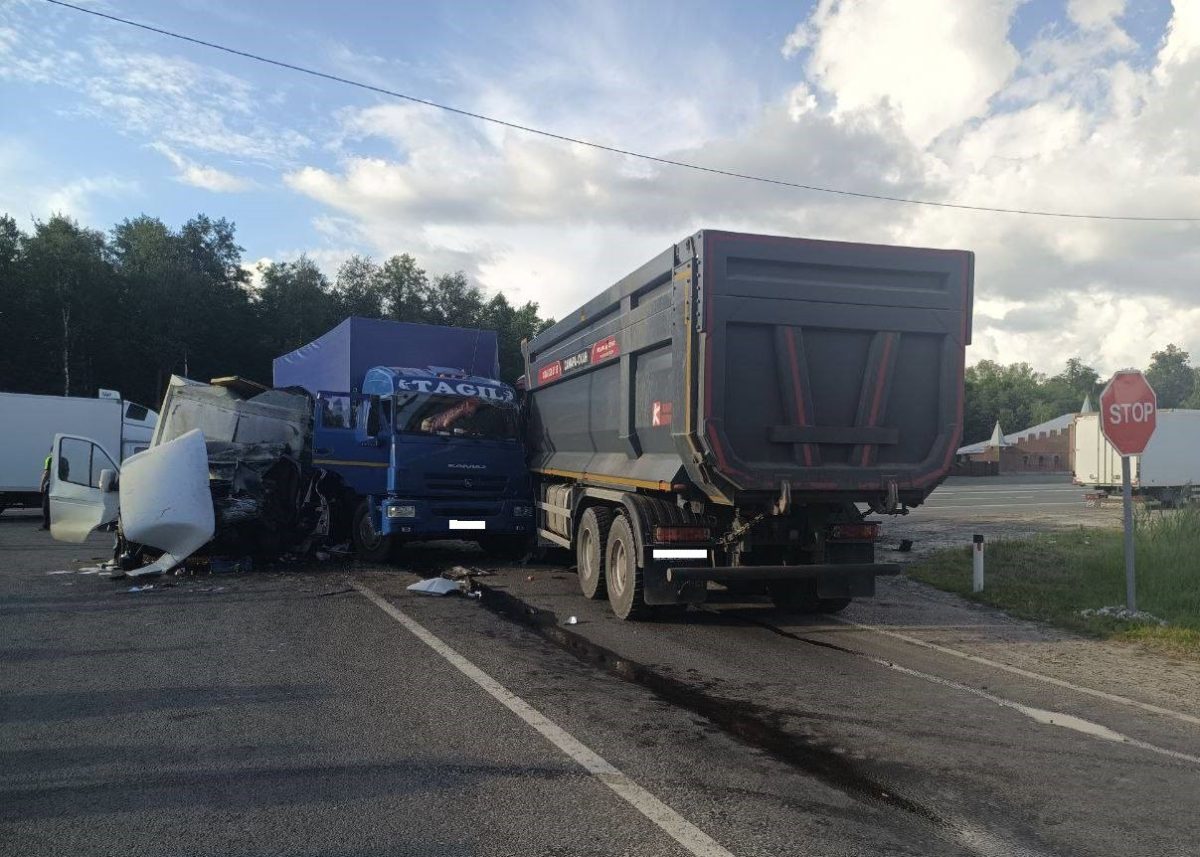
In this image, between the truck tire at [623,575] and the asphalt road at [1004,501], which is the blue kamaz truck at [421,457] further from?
the asphalt road at [1004,501]

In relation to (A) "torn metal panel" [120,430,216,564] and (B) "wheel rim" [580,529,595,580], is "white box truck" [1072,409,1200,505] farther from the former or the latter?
(A) "torn metal panel" [120,430,216,564]

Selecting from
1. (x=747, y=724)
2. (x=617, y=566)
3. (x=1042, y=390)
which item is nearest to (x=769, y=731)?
(x=747, y=724)

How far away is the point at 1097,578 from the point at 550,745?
926 centimetres

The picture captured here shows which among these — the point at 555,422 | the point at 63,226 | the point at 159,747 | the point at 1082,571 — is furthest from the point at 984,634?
the point at 63,226

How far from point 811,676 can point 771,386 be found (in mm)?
2500

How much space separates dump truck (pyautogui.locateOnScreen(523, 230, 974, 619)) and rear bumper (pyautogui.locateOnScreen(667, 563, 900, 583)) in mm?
15

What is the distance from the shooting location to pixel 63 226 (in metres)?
44.6

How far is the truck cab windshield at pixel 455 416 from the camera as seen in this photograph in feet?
39.5

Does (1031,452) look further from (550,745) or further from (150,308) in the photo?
(550,745)

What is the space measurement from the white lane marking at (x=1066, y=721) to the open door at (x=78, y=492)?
1067cm

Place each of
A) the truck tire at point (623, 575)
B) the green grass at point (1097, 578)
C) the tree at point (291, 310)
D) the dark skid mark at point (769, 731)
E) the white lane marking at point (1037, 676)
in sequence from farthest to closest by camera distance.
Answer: the tree at point (291, 310)
the green grass at point (1097, 578)
the truck tire at point (623, 575)
the white lane marking at point (1037, 676)
the dark skid mark at point (769, 731)

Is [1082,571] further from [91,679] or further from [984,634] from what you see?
[91,679]

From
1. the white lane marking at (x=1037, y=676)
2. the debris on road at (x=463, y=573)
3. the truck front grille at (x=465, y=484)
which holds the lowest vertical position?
the white lane marking at (x=1037, y=676)

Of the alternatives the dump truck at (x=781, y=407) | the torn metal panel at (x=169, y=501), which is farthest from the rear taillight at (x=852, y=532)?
the torn metal panel at (x=169, y=501)
